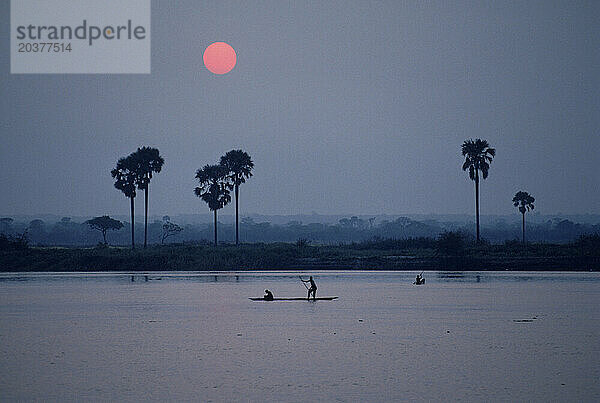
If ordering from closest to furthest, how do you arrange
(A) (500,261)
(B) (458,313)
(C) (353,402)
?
(C) (353,402) < (B) (458,313) < (A) (500,261)

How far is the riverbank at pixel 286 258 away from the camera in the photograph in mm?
88438

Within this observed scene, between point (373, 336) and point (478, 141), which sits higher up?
point (478, 141)

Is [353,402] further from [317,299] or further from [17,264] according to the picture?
[17,264]

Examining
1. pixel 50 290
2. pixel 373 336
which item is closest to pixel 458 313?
pixel 373 336

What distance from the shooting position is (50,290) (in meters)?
59.5

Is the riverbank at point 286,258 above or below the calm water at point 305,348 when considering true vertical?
above

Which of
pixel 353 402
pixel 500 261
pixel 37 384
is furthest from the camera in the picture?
pixel 500 261

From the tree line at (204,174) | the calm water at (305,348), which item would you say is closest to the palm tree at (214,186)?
the tree line at (204,174)

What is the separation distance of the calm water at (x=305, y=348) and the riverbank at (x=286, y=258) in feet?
125

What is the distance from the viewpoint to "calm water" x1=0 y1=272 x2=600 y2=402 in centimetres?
2052

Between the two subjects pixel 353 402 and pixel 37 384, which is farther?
pixel 37 384

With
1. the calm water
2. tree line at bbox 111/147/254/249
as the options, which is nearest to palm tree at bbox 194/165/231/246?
tree line at bbox 111/147/254/249

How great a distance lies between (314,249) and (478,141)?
23.8m

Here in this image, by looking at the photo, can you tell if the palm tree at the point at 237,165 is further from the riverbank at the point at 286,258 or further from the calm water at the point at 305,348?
the calm water at the point at 305,348
